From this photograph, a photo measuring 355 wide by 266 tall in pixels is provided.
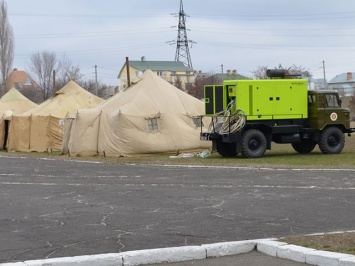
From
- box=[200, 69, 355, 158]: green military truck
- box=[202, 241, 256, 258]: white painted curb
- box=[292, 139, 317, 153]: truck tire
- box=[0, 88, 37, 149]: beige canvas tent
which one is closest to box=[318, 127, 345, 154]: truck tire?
box=[200, 69, 355, 158]: green military truck

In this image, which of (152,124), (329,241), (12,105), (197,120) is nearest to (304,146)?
(197,120)

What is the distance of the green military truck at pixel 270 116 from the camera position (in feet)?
86.8

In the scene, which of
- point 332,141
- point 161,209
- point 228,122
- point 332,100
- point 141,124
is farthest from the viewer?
point 141,124

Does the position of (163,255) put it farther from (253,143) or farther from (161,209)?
(253,143)

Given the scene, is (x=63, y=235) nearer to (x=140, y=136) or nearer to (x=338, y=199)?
(x=338, y=199)

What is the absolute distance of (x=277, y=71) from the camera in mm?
27859

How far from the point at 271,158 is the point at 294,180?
900 cm

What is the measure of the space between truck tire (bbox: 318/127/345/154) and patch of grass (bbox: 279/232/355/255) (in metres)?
19.0

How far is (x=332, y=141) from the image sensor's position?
27.8m

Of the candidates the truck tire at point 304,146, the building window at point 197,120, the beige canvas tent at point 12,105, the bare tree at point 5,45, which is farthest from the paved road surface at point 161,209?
the bare tree at point 5,45

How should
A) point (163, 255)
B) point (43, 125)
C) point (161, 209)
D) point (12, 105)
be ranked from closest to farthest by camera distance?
point (163, 255)
point (161, 209)
point (43, 125)
point (12, 105)

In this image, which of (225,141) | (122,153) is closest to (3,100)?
(122,153)

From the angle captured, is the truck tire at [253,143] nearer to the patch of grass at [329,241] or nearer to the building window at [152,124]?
the building window at [152,124]

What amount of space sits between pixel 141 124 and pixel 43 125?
433 inches
